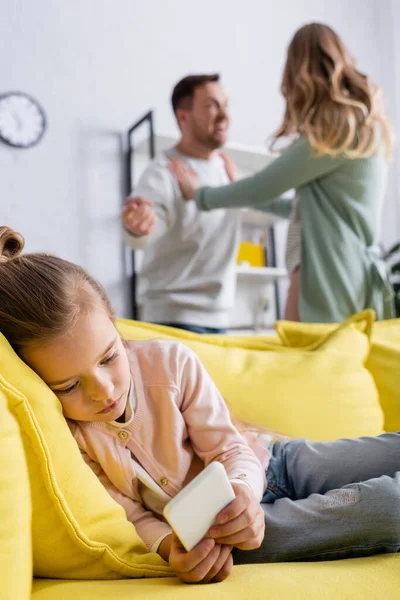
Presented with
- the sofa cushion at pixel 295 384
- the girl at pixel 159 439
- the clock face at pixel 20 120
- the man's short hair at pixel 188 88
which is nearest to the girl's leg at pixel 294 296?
the sofa cushion at pixel 295 384

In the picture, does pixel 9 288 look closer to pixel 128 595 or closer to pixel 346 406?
pixel 128 595

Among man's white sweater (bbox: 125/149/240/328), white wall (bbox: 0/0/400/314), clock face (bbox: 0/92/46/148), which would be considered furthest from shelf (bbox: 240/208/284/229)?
man's white sweater (bbox: 125/149/240/328)

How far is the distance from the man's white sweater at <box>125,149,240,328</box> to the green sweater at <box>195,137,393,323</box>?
16 cm

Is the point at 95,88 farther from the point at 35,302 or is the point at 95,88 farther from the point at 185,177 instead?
the point at 35,302

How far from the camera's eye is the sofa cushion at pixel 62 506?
0.64m

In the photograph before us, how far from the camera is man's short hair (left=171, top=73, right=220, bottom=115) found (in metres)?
1.99

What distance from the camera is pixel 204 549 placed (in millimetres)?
620

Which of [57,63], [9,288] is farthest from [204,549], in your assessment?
[57,63]

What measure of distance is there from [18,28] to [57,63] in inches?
8.6

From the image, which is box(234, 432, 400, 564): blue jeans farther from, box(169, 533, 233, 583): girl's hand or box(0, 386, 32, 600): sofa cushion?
box(0, 386, 32, 600): sofa cushion

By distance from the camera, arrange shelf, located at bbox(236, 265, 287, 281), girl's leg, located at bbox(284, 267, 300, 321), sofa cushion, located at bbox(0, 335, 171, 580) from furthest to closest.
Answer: shelf, located at bbox(236, 265, 287, 281) → girl's leg, located at bbox(284, 267, 300, 321) → sofa cushion, located at bbox(0, 335, 171, 580)

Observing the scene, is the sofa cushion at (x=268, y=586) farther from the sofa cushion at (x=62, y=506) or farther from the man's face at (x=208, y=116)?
the man's face at (x=208, y=116)

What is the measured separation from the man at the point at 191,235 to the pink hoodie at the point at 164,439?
3.01 ft

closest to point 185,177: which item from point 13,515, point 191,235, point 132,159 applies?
point 191,235
